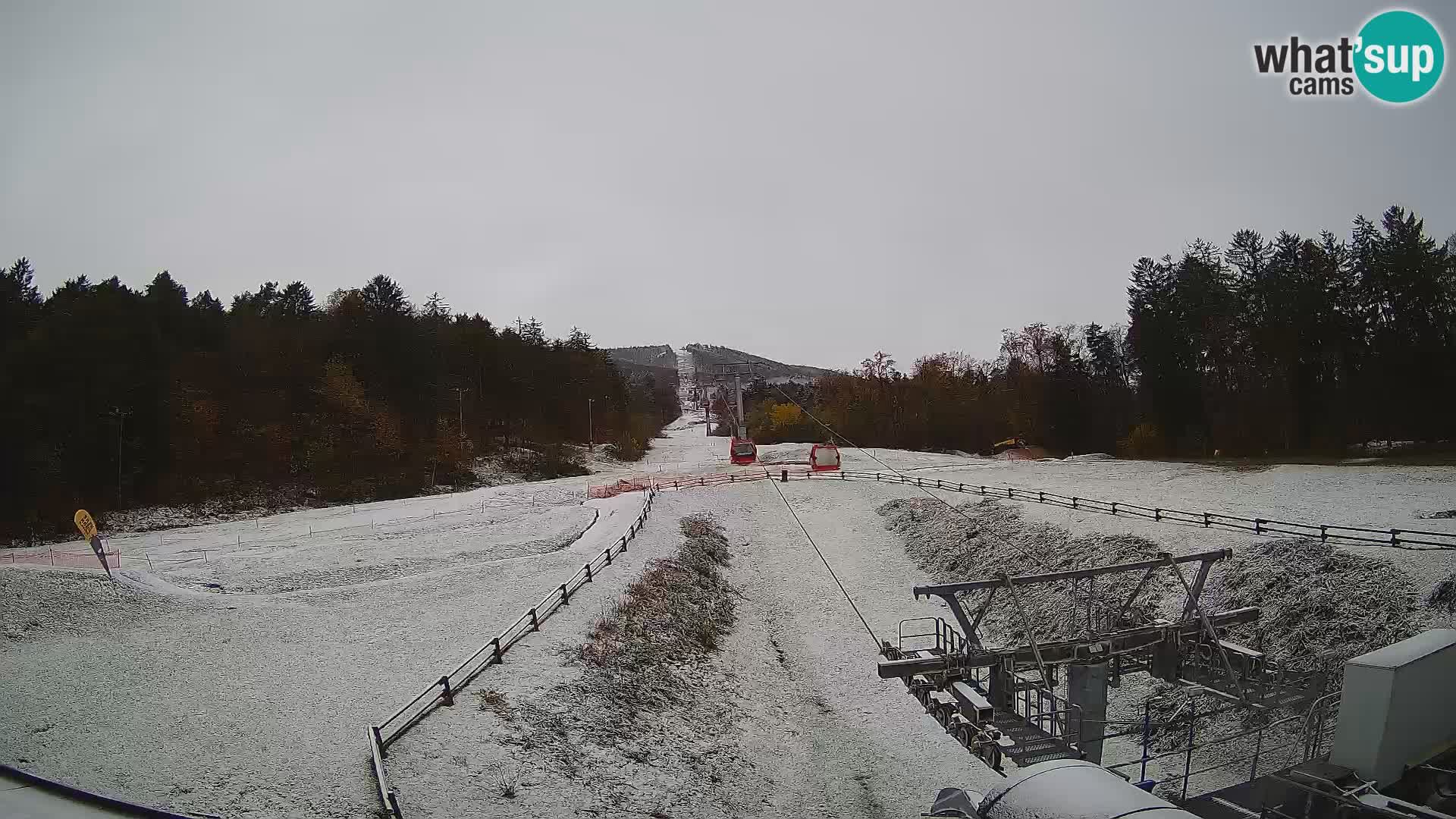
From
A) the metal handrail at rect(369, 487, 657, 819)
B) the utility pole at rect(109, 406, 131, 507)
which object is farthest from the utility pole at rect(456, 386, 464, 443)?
the metal handrail at rect(369, 487, 657, 819)

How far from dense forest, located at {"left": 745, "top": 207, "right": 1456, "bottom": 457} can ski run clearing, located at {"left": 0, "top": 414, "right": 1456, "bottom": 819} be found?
A: 47.3ft

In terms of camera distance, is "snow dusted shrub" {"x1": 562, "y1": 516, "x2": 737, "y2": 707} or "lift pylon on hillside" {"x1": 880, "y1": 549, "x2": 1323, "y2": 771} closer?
"lift pylon on hillside" {"x1": 880, "y1": 549, "x2": 1323, "y2": 771}

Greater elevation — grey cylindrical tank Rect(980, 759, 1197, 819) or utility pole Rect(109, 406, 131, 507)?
utility pole Rect(109, 406, 131, 507)

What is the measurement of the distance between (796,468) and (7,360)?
59.3 m

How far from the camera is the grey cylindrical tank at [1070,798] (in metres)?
7.48

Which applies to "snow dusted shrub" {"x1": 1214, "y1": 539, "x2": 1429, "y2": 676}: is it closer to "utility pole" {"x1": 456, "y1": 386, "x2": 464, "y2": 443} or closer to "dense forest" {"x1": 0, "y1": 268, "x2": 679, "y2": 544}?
"dense forest" {"x1": 0, "y1": 268, "x2": 679, "y2": 544}

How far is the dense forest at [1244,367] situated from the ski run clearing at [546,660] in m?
14.4

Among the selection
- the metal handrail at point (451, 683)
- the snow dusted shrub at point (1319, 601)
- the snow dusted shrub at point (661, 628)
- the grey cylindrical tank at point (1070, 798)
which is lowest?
the snow dusted shrub at point (661, 628)

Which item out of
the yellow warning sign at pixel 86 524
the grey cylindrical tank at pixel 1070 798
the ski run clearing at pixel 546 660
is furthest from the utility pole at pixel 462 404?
the grey cylindrical tank at pixel 1070 798

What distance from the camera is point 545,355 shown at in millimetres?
98375

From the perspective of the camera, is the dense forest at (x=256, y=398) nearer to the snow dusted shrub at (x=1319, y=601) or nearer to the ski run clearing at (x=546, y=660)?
the ski run clearing at (x=546, y=660)

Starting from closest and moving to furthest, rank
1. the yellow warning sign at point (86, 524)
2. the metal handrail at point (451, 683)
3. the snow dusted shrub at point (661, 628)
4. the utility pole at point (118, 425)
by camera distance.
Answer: the metal handrail at point (451, 683) < the snow dusted shrub at point (661, 628) < the yellow warning sign at point (86, 524) < the utility pole at point (118, 425)

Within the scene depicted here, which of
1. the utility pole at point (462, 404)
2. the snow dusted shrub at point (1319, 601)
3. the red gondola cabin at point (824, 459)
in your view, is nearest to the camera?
the snow dusted shrub at point (1319, 601)

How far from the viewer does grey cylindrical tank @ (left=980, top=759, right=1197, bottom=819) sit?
24.5ft
